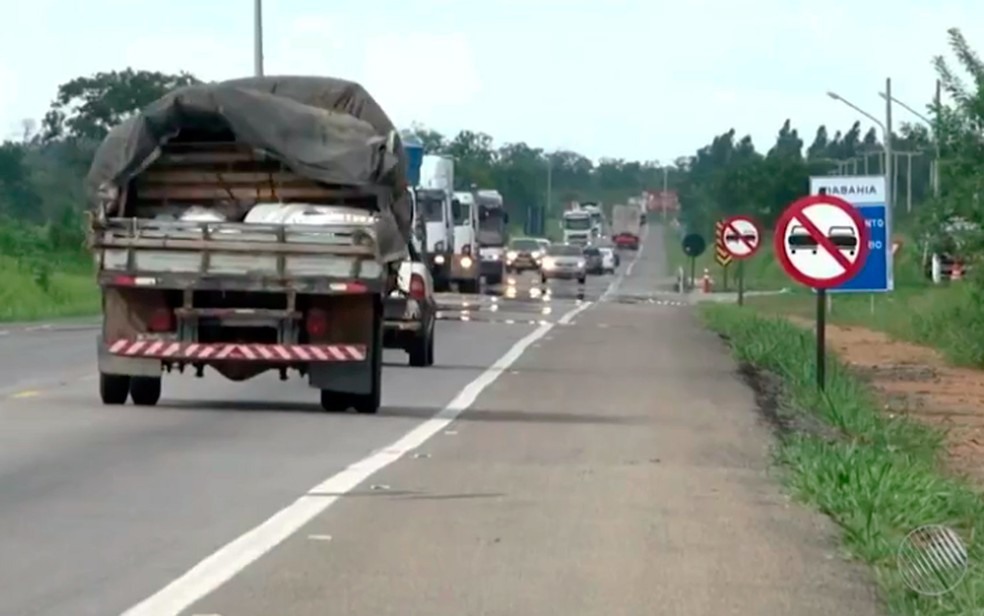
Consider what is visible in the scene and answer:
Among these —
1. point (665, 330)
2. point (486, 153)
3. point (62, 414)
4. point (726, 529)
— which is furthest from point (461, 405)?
Answer: point (486, 153)

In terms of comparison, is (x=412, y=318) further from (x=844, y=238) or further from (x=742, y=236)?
(x=742, y=236)

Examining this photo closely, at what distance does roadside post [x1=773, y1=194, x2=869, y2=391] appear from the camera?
2178cm

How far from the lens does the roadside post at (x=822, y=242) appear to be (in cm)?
2178

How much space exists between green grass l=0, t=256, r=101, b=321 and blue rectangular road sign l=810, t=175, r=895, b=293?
24988mm

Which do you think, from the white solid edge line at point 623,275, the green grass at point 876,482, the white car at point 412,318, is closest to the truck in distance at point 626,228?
the white solid edge line at point 623,275

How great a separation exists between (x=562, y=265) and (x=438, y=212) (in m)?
32.1

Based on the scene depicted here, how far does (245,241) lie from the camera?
2138 cm

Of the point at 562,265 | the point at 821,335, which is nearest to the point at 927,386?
the point at 821,335

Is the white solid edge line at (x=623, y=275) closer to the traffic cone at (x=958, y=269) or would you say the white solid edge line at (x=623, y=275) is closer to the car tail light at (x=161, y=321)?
the traffic cone at (x=958, y=269)

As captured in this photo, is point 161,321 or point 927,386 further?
point 927,386

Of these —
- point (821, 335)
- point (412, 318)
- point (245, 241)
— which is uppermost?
point (245, 241)

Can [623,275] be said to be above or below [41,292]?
below

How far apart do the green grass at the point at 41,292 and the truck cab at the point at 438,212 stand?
7.95 m

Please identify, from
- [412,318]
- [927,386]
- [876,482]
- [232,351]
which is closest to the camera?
[876,482]
